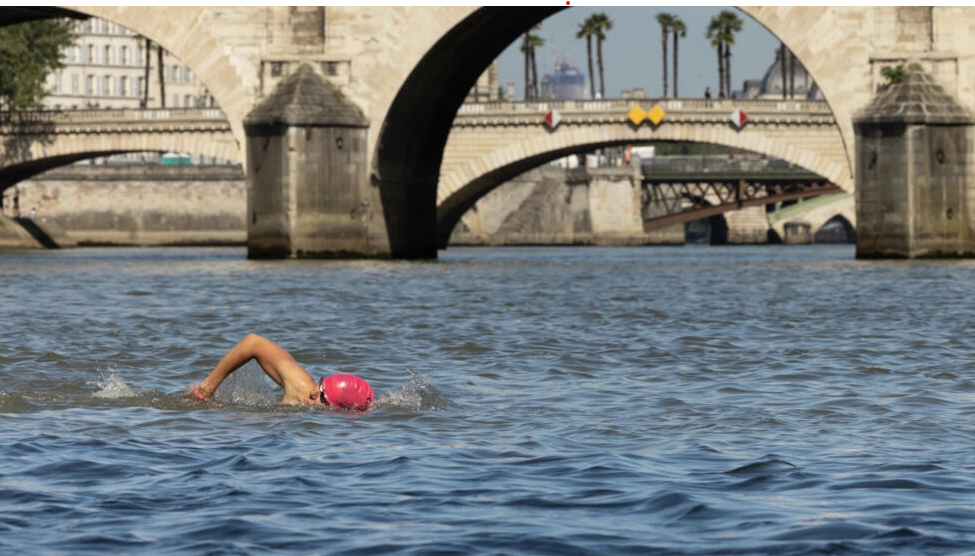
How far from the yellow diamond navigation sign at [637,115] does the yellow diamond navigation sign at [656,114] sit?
0.78ft

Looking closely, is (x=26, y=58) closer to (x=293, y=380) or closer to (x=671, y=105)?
(x=671, y=105)

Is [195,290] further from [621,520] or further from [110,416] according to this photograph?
[621,520]

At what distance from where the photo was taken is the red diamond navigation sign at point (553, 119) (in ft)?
230

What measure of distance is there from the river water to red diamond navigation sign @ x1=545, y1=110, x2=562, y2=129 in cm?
4481

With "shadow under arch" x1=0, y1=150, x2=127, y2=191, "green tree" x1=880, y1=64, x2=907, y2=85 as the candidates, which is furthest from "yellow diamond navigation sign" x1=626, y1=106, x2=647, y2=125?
"green tree" x1=880, y1=64, x2=907, y2=85

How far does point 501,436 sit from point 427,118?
38.9m

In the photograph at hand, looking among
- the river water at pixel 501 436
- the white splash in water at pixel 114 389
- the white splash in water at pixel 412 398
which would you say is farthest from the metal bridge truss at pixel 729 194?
the white splash in water at pixel 114 389

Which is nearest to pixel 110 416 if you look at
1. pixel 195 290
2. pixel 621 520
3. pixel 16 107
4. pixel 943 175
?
pixel 621 520

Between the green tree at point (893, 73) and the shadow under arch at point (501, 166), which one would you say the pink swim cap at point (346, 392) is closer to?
the green tree at point (893, 73)

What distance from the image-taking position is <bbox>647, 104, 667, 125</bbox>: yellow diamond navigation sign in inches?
2697

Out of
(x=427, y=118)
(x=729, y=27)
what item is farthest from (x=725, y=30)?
(x=427, y=118)

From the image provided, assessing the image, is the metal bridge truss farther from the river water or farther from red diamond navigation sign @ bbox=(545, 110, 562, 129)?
the river water

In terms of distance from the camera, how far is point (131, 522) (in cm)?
866

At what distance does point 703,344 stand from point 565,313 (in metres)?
6.49
